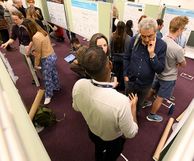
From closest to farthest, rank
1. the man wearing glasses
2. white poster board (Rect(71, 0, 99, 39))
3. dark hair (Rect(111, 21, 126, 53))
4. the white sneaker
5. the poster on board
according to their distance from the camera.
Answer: the man wearing glasses
dark hair (Rect(111, 21, 126, 53))
white poster board (Rect(71, 0, 99, 39))
the white sneaker
the poster on board

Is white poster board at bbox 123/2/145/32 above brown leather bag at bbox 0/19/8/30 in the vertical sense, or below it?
above

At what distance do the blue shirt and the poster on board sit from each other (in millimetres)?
2016

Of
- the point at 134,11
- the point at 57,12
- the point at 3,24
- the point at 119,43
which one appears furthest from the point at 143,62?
the point at 3,24

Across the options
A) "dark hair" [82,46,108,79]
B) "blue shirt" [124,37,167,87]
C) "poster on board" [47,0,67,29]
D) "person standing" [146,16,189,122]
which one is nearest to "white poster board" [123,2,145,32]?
"poster on board" [47,0,67,29]

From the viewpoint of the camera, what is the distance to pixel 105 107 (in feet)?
3.37

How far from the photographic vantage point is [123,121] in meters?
1.04

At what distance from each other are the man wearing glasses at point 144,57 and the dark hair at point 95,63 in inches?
30.5

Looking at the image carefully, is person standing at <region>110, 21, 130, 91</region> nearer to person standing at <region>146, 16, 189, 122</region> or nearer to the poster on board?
person standing at <region>146, 16, 189, 122</region>

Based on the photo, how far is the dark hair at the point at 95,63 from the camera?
3.24 ft

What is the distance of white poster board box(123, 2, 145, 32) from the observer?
13.0 feet

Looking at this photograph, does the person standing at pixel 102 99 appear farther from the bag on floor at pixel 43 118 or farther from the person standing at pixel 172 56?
the bag on floor at pixel 43 118

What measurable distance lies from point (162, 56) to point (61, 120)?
1747 millimetres

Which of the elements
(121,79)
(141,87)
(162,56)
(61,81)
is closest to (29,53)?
(61,81)

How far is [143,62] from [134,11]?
114 inches
